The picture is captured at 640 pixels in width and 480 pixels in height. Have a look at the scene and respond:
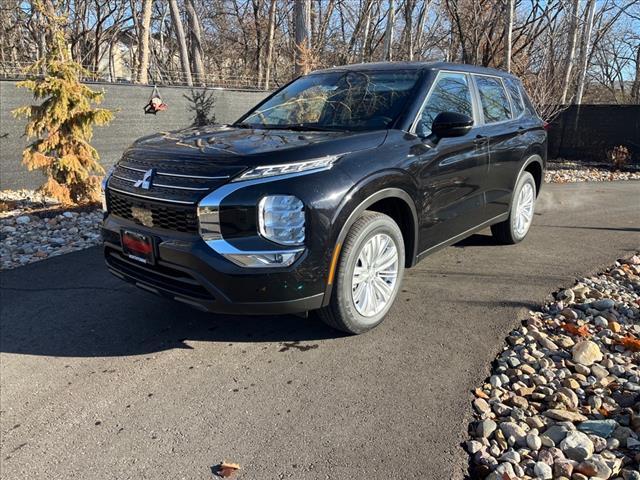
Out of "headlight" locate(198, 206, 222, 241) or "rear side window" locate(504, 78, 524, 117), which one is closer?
"headlight" locate(198, 206, 222, 241)

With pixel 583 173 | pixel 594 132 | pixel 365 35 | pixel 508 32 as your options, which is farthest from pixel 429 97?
pixel 365 35

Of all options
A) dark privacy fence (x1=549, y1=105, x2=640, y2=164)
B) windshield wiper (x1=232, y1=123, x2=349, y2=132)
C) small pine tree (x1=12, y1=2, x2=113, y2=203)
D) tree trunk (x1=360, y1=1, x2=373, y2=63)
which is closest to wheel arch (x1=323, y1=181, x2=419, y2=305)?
windshield wiper (x1=232, y1=123, x2=349, y2=132)

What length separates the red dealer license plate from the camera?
3.16 meters

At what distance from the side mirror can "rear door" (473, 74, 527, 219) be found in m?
0.87

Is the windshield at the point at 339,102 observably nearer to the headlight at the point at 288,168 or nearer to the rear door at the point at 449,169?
the rear door at the point at 449,169

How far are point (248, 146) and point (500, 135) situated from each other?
2.76 m

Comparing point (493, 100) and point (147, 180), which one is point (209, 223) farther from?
point (493, 100)

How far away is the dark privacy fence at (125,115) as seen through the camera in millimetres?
8688

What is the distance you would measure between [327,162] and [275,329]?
136 centimetres

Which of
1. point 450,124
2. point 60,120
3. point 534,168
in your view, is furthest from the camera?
point 60,120

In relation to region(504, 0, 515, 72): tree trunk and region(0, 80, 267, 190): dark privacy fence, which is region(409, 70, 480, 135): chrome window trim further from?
region(504, 0, 515, 72): tree trunk

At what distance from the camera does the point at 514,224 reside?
5.59m

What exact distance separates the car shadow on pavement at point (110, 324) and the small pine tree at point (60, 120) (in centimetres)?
336

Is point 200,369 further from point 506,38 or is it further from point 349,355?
point 506,38
